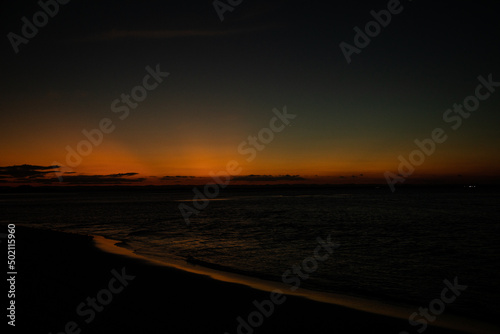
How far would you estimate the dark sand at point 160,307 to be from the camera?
7488 millimetres

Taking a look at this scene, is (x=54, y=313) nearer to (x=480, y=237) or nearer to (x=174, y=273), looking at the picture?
(x=174, y=273)

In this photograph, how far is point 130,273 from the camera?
12336 mm

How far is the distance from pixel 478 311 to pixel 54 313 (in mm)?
10899

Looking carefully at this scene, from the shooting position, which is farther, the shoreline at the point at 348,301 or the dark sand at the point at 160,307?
the shoreline at the point at 348,301

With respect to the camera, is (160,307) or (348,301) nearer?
(160,307)

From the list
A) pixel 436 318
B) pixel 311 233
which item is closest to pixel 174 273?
pixel 436 318

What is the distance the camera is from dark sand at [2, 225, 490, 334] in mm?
7488

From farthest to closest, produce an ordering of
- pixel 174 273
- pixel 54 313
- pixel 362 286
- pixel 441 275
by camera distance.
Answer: pixel 441 275 → pixel 174 273 → pixel 362 286 → pixel 54 313

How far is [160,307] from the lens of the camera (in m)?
8.62

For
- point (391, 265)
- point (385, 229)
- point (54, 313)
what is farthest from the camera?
point (385, 229)

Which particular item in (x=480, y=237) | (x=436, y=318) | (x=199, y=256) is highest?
(x=199, y=256)

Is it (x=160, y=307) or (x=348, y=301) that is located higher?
(x=160, y=307)

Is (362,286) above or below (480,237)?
above

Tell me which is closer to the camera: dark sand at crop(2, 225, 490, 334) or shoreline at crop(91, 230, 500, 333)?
dark sand at crop(2, 225, 490, 334)
